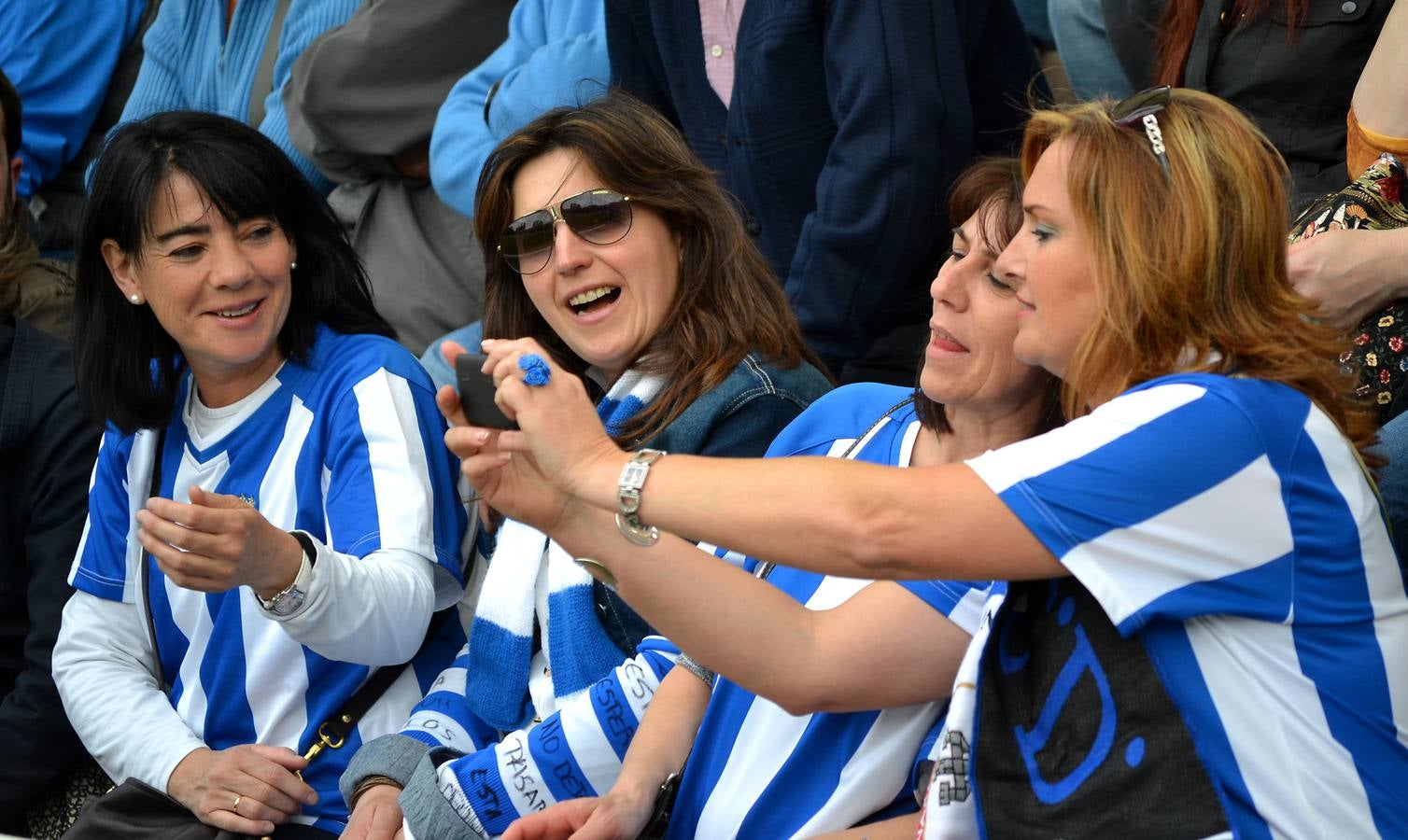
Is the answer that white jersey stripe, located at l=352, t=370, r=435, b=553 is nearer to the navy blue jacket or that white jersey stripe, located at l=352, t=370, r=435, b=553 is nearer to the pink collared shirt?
the navy blue jacket

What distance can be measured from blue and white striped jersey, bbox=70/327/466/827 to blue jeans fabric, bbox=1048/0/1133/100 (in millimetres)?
1870

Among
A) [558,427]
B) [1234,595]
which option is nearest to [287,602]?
[558,427]

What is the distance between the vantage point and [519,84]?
4.17m

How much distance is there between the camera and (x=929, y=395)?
2.20 meters

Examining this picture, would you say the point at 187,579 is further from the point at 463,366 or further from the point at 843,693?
the point at 843,693

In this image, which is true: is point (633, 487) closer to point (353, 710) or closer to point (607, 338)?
point (607, 338)

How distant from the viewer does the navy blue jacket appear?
3250 mm

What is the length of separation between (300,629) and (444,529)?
397mm

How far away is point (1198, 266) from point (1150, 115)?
0.21 meters

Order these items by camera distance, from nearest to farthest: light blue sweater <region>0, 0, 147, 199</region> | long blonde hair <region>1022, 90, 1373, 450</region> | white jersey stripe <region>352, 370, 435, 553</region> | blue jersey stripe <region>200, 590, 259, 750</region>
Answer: long blonde hair <region>1022, 90, 1373, 450</region> → white jersey stripe <region>352, 370, 435, 553</region> → blue jersey stripe <region>200, 590, 259, 750</region> → light blue sweater <region>0, 0, 147, 199</region>

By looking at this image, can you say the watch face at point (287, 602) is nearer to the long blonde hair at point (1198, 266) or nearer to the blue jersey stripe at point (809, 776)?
the blue jersey stripe at point (809, 776)

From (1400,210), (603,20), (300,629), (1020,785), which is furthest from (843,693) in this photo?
(603,20)

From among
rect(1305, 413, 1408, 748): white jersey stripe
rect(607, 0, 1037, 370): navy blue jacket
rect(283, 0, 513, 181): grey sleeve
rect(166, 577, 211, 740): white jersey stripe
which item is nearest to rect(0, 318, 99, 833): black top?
rect(166, 577, 211, 740): white jersey stripe

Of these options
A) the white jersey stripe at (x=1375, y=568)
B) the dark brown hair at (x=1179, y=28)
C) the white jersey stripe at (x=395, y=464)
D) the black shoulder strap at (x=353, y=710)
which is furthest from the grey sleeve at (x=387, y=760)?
the dark brown hair at (x=1179, y=28)
